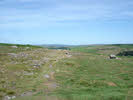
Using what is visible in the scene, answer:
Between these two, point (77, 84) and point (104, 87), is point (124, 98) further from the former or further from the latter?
point (77, 84)

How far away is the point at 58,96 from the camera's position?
20.1 meters

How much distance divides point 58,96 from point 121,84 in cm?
1462

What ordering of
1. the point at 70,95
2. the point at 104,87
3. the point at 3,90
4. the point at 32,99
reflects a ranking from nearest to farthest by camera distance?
the point at 32,99
the point at 70,95
the point at 3,90
the point at 104,87

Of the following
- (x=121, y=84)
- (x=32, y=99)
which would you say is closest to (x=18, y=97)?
(x=32, y=99)

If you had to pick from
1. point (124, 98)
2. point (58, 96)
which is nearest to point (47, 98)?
point (58, 96)

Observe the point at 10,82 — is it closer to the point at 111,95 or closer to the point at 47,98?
the point at 47,98

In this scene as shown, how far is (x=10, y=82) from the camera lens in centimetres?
2664

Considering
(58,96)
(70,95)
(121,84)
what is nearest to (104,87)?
(121,84)

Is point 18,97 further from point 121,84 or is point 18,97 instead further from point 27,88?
point 121,84

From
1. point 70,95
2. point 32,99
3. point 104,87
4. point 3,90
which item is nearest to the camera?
point 32,99

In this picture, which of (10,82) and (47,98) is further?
(10,82)

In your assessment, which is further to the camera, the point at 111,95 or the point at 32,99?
the point at 111,95

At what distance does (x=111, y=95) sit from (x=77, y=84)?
27.6 feet

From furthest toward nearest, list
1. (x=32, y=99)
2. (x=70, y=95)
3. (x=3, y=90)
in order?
(x=3, y=90) < (x=70, y=95) < (x=32, y=99)
